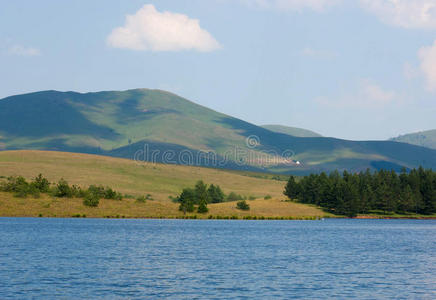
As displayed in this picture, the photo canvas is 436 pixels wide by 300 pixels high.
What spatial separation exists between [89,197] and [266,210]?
55028mm

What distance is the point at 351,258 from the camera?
2640 inches

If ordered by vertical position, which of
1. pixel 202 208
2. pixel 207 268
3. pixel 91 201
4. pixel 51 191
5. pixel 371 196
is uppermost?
pixel 371 196

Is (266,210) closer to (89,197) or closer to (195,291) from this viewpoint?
(89,197)

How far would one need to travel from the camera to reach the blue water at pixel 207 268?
43.4m

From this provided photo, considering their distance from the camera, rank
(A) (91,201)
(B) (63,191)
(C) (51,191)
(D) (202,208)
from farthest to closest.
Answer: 1. (D) (202,208)
2. (C) (51,191)
3. (B) (63,191)
4. (A) (91,201)

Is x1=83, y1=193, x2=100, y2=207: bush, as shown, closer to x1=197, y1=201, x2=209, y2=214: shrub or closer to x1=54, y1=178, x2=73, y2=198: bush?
x1=54, y1=178, x2=73, y2=198: bush

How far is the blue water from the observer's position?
4338 centimetres

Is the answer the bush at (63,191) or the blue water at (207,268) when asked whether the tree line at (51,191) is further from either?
the blue water at (207,268)

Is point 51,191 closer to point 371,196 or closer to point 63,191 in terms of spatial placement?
point 63,191

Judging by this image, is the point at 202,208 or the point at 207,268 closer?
the point at 207,268

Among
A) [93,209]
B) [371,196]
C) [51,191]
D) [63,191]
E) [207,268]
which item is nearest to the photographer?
[207,268]

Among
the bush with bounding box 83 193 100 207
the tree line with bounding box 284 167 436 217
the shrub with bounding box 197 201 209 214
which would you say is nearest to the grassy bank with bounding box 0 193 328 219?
the bush with bounding box 83 193 100 207

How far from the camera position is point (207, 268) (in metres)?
56.1

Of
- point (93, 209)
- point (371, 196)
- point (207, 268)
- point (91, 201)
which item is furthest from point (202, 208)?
point (207, 268)
